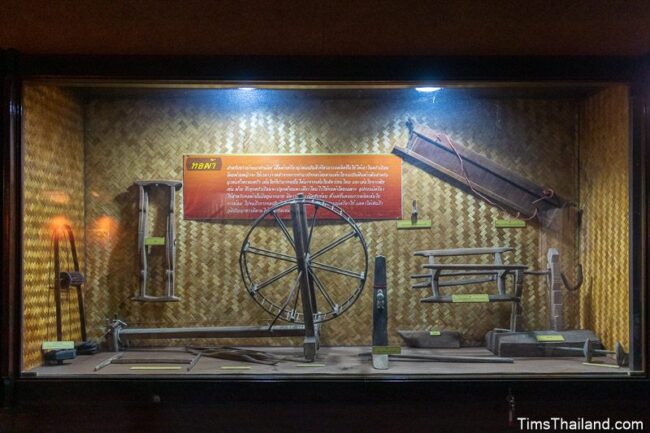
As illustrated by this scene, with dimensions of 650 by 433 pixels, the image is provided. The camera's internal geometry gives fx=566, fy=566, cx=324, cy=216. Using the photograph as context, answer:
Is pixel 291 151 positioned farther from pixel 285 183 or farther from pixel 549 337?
pixel 549 337

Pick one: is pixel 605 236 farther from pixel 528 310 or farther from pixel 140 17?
pixel 140 17

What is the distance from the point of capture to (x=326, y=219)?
4.07 m

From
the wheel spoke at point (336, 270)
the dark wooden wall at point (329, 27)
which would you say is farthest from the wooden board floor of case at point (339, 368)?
the dark wooden wall at point (329, 27)

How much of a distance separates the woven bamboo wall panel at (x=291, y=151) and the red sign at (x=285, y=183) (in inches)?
3.1

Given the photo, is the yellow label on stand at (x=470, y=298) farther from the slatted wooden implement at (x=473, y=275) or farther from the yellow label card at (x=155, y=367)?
the yellow label card at (x=155, y=367)

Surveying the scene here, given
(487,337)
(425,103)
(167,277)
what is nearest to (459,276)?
(487,337)

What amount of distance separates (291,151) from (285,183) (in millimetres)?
240

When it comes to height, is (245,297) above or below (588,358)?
above

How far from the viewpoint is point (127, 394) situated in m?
3.15

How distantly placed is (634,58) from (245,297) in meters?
2.88

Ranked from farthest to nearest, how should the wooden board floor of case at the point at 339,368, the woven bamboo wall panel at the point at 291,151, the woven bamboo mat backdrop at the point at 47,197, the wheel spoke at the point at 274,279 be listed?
the woven bamboo wall panel at the point at 291,151, the wheel spoke at the point at 274,279, the woven bamboo mat backdrop at the point at 47,197, the wooden board floor of case at the point at 339,368

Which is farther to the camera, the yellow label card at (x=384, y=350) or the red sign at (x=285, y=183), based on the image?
the red sign at (x=285, y=183)

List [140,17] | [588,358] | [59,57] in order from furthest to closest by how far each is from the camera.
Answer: [588,358]
[59,57]
[140,17]

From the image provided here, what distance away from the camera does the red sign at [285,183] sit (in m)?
3.98
